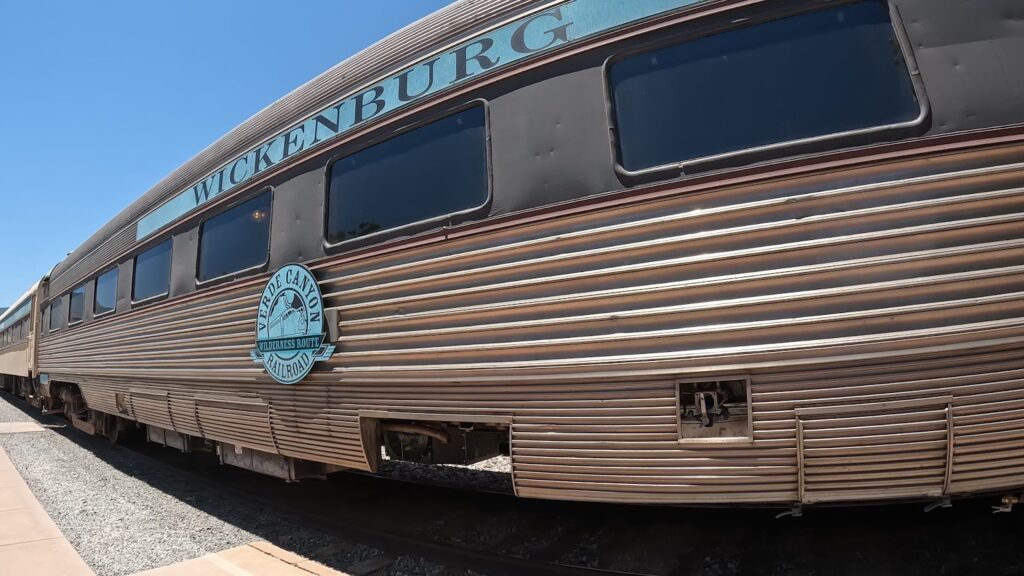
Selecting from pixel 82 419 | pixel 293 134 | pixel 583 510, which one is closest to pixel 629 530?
pixel 583 510

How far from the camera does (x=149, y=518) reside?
4738mm

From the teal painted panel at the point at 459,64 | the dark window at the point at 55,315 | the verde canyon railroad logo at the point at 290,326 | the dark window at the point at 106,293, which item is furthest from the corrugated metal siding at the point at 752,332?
the dark window at the point at 55,315

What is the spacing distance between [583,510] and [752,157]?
2.87 metres

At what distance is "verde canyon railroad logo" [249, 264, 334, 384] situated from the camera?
340cm

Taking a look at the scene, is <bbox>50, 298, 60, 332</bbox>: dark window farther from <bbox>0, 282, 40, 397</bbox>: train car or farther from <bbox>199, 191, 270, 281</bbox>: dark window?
<bbox>199, 191, 270, 281</bbox>: dark window

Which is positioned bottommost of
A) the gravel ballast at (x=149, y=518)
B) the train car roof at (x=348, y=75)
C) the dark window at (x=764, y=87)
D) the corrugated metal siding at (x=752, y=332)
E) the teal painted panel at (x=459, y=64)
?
the gravel ballast at (x=149, y=518)

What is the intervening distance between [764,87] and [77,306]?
963cm

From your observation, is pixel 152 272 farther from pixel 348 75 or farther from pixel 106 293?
pixel 348 75

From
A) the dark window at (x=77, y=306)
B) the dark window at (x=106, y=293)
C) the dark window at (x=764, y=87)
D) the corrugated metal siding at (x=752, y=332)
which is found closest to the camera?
the corrugated metal siding at (x=752, y=332)

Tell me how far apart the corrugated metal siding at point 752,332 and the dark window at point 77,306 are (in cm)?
744

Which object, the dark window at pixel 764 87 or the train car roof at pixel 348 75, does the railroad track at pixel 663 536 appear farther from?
the train car roof at pixel 348 75

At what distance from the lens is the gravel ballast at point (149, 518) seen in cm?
376

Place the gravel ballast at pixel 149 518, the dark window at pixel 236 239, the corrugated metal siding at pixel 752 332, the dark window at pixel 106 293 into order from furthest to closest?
1. the dark window at pixel 106 293
2. the dark window at pixel 236 239
3. the gravel ballast at pixel 149 518
4. the corrugated metal siding at pixel 752 332

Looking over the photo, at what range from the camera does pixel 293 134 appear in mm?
3881
